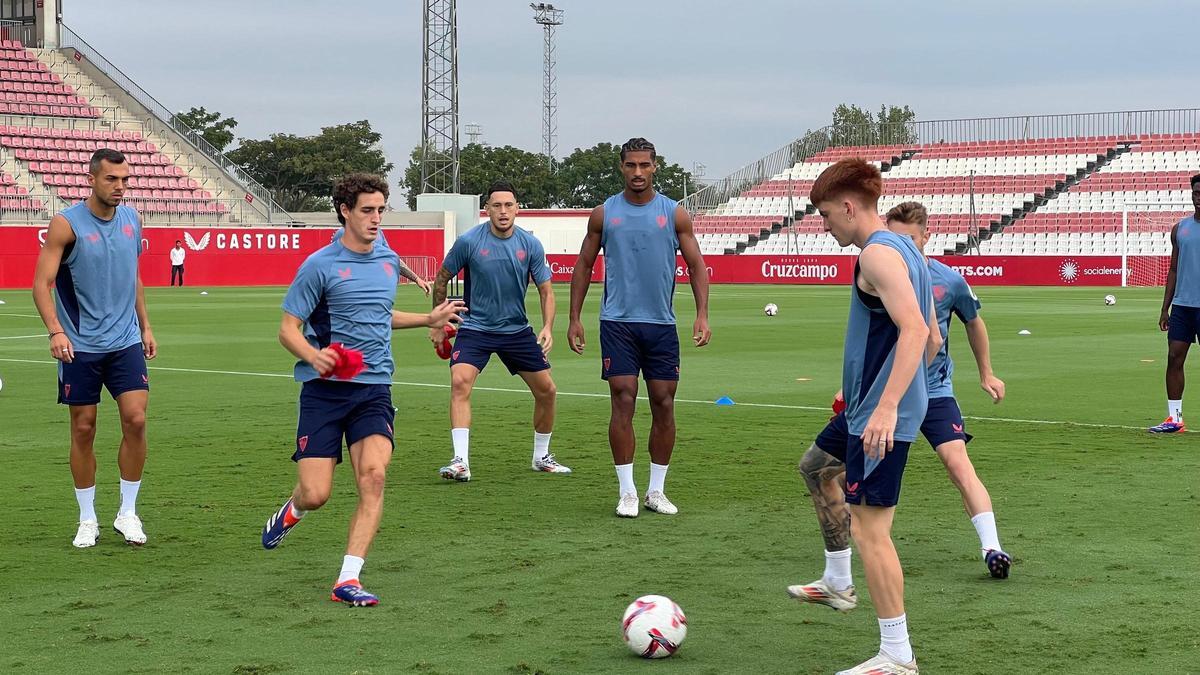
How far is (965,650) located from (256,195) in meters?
59.1

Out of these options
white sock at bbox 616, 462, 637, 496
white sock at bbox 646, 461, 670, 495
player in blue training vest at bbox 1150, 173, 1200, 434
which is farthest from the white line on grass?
white sock at bbox 616, 462, 637, 496

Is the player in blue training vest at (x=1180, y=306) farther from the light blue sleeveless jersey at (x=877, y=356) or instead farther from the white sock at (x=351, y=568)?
the white sock at (x=351, y=568)

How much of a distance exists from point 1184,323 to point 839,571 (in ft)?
23.9

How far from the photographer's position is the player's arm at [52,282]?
803cm

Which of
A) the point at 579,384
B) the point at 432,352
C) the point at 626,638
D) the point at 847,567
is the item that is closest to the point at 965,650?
the point at 847,567

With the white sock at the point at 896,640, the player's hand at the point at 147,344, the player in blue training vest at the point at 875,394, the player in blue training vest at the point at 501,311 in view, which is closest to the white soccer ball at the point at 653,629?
the player in blue training vest at the point at 875,394

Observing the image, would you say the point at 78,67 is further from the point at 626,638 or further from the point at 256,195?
the point at 626,638

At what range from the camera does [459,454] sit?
10719 millimetres

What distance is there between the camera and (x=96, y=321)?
8.24 metres

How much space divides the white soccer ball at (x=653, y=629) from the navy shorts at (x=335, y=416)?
6.02ft

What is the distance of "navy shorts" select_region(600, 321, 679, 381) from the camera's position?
30.9ft

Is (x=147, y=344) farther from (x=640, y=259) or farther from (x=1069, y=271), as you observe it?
(x=1069, y=271)

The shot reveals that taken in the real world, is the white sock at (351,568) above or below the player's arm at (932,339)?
below

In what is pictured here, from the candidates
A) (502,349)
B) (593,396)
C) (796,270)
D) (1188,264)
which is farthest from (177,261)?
(1188,264)
